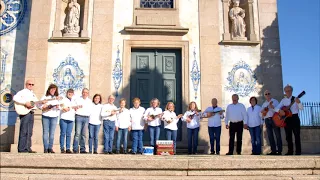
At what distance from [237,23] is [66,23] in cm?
575

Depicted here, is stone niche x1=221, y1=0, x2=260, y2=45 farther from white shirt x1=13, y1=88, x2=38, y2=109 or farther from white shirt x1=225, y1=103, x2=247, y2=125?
white shirt x1=13, y1=88, x2=38, y2=109

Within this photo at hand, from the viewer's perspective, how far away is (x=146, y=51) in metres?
11.4

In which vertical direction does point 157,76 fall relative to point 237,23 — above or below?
below

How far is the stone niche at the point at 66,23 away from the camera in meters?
11.0

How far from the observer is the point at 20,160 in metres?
4.97

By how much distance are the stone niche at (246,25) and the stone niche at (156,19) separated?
4.54 ft

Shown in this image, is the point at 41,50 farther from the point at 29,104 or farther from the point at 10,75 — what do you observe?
the point at 29,104

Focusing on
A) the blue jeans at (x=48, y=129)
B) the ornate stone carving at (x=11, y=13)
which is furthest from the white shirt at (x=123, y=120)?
the ornate stone carving at (x=11, y=13)

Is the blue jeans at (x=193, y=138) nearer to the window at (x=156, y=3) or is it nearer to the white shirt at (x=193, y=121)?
the white shirt at (x=193, y=121)

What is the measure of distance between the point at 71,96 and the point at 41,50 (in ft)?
13.3

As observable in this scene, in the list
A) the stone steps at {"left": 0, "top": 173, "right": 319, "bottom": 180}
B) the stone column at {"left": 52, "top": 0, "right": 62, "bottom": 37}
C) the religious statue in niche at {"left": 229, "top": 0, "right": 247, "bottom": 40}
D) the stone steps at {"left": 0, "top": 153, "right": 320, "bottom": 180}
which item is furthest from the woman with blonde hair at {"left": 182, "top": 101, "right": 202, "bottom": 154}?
the stone column at {"left": 52, "top": 0, "right": 62, "bottom": 37}

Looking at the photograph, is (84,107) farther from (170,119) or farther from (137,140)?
(170,119)

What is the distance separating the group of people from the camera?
280 inches

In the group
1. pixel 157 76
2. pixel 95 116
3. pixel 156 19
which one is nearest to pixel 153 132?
pixel 95 116
